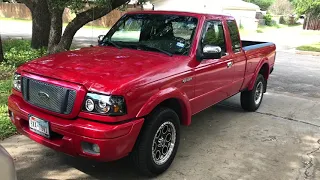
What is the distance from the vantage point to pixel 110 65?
363 cm

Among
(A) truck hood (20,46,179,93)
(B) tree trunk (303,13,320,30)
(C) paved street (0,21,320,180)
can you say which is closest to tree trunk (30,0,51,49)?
(C) paved street (0,21,320,180)

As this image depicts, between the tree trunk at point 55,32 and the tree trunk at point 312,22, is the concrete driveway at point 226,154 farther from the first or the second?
the tree trunk at point 312,22

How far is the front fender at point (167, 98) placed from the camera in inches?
133

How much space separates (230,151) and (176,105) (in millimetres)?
1158

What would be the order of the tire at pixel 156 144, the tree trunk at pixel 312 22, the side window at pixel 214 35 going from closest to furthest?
the tire at pixel 156 144
the side window at pixel 214 35
the tree trunk at pixel 312 22

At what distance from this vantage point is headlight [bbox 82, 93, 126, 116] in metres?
3.12

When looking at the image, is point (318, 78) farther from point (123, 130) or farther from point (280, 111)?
point (123, 130)

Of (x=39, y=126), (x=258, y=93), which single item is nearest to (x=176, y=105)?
(x=39, y=126)

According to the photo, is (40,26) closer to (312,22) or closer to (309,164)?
(309,164)

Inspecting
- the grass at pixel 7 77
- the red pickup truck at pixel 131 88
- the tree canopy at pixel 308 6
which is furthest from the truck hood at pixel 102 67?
the tree canopy at pixel 308 6

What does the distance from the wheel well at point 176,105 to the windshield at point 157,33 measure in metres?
0.69

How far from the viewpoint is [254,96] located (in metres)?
6.46

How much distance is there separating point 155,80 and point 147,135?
1.86ft

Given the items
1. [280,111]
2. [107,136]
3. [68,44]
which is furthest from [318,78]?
[107,136]
